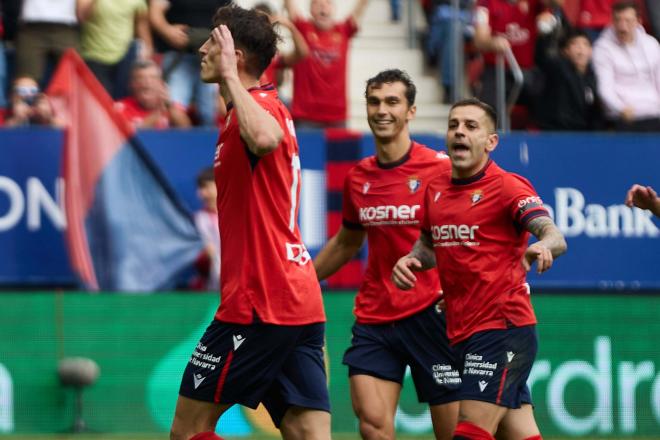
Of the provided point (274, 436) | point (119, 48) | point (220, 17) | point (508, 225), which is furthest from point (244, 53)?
point (119, 48)

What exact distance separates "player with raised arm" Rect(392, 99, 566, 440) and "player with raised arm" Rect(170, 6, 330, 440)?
2.78 feet

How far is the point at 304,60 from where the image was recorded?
1370 centimetres

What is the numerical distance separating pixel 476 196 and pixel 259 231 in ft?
4.80

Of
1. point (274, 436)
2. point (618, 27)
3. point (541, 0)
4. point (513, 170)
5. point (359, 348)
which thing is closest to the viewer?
point (359, 348)

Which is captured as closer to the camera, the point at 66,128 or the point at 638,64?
the point at 66,128

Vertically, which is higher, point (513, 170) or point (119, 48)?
point (119, 48)

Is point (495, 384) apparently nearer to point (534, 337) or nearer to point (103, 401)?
point (534, 337)

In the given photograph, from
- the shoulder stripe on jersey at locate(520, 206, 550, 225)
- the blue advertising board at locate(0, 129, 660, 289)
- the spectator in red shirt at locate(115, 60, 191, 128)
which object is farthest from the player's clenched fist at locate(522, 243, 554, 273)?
the spectator in red shirt at locate(115, 60, 191, 128)

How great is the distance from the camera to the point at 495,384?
7363 millimetres

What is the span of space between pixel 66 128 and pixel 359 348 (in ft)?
14.6

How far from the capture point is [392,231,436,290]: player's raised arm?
7.58 m

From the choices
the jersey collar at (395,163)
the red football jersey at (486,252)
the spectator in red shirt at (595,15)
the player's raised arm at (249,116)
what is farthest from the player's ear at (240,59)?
the spectator in red shirt at (595,15)

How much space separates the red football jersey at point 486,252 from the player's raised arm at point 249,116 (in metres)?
1.51

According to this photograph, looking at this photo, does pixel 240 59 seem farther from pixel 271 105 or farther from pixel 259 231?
pixel 259 231
